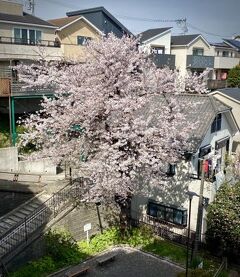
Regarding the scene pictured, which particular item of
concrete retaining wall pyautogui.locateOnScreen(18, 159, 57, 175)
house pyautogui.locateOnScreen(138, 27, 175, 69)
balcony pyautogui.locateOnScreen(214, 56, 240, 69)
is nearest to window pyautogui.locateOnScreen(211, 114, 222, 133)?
concrete retaining wall pyautogui.locateOnScreen(18, 159, 57, 175)

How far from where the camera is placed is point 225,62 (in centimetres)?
5034

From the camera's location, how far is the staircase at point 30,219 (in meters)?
14.9

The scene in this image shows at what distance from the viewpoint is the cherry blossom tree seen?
1516cm

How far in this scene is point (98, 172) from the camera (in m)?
15.2

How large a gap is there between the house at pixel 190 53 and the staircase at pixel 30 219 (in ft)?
100

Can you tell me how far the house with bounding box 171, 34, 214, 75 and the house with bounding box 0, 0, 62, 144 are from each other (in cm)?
1938

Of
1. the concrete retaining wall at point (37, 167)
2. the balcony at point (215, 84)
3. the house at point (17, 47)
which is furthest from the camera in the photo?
the balcony at point (215, 84)

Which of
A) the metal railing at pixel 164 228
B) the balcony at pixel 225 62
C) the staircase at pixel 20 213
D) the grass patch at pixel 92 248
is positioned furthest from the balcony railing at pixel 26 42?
the balcony at pixel 225 62

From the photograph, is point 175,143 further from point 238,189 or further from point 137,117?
point 238,189

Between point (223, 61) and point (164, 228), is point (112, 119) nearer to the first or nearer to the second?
point (164, 228)

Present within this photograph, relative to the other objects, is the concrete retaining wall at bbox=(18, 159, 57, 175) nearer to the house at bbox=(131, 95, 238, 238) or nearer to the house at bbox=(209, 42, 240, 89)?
the house at bbox=(131, 95, 238, 238)

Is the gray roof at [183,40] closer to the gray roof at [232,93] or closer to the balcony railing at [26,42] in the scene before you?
the gray roof at [232,93]

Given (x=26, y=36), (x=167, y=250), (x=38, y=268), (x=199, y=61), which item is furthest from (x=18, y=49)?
(x=199, y=61)

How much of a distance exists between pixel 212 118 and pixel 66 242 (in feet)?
35.7
